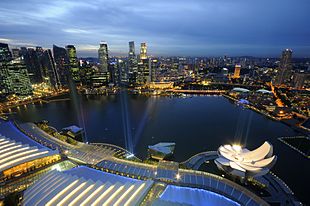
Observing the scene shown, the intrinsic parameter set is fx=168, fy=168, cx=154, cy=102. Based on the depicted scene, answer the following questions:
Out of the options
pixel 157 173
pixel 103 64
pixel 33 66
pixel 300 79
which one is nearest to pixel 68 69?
pixel 33 66

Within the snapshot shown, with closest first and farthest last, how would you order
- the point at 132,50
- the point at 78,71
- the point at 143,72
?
the point at 78,71, the point at 143,72, the point at 132,50

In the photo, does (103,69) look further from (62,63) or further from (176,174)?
(176,174)

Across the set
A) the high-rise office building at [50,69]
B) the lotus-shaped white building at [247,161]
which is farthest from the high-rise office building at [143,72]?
the lotus-shaped white building at [247,161]

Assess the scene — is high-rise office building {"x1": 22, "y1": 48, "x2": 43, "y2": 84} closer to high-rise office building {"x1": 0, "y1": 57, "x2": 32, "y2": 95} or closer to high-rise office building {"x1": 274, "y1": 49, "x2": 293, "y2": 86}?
high-rise office building {"x1": 0, "y1": 57, "x2": 32, "y2": 95}

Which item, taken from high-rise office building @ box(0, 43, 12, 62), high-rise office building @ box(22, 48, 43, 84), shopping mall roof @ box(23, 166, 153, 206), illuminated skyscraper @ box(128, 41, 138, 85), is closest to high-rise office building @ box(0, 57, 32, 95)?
high-rise office building @ box(0, 43, 12, 62)

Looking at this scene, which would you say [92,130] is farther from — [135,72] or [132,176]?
[135,72]

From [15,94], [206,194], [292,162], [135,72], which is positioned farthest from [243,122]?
[15,94]
